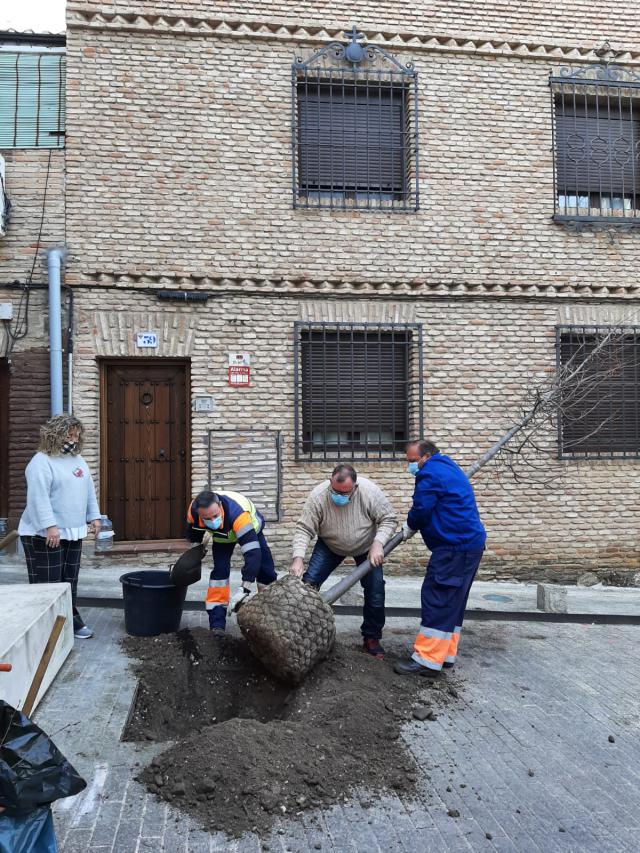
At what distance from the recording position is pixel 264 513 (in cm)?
833

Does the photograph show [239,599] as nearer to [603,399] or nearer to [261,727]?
[261,727]

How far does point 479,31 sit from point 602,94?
1.90 meters

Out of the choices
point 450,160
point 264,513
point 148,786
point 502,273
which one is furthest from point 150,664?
point 450,160

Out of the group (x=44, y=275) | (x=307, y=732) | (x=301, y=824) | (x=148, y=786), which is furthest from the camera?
(x=44, y=275)

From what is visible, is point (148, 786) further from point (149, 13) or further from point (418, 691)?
point (149, 13)

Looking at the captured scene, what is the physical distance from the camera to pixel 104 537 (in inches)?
312

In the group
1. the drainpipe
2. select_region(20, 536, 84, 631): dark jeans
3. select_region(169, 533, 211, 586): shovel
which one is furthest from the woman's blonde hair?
the drainpipe

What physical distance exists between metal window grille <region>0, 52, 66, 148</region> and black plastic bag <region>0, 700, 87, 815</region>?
25.5ft

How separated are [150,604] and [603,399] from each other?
644 centimetres

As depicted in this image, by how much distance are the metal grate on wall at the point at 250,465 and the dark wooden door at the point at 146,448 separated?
46 cm

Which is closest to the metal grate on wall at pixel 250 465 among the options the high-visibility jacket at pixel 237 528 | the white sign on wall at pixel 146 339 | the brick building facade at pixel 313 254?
the brick building facade at pixel 313 254

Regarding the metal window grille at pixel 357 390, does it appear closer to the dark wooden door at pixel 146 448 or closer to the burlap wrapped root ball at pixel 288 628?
the dark wooden door at pixel 146 448

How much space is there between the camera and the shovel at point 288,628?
4.46 m

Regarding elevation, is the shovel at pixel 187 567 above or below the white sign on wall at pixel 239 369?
below
